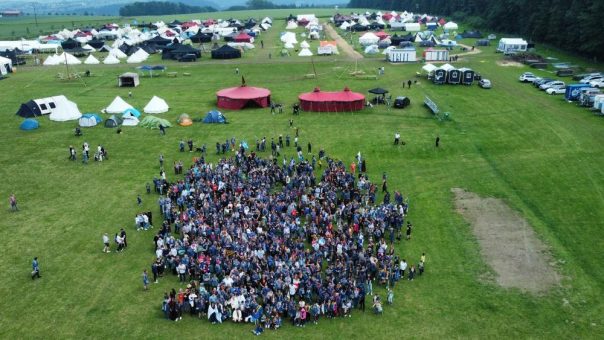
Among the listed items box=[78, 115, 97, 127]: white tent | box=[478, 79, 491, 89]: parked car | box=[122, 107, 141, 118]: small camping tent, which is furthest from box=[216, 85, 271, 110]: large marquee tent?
box=[478, 79, 491, 89]: parked car

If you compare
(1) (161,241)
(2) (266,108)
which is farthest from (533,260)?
(2) (266,108)

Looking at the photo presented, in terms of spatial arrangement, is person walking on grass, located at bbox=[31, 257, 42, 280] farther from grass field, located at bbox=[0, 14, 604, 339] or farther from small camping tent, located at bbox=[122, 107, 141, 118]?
small camping tent, located at bbox=[122, 107, 141, 118]

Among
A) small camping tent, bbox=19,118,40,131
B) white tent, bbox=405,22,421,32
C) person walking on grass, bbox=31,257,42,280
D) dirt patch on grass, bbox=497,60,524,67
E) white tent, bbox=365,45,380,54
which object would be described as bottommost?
person walking on grass, bbox=31,257,42,280

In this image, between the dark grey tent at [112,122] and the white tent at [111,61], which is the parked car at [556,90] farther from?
the white tent at [111,61]

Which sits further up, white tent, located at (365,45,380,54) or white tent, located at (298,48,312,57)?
white tent, located at (365,45,380,54)

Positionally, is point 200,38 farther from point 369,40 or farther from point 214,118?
point 214,118

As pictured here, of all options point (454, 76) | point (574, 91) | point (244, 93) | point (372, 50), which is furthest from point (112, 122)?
point (372, 50)
